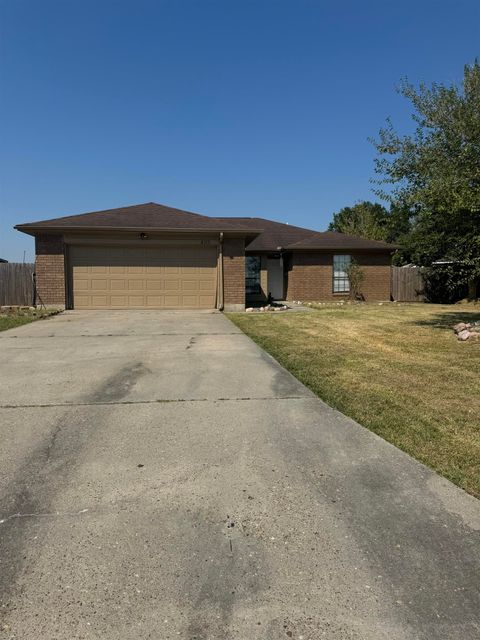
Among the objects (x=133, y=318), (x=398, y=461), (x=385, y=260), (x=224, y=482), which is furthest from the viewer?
(x=385, y=260)

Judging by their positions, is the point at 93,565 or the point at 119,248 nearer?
the point at 93,565

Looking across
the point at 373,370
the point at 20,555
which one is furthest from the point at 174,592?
the point at 373,370

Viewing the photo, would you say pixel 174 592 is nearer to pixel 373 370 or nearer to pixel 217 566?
pixel 217 566

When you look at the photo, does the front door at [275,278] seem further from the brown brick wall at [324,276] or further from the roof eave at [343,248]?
the roof eave at [343,248]

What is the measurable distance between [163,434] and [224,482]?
1.11 meters

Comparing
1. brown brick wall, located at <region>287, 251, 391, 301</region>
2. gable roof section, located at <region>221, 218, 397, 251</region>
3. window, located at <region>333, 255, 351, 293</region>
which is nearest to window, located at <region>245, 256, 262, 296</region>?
gable roof section, located at <region>221, 218, 397, 251</region>

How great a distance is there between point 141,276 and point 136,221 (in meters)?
2.07

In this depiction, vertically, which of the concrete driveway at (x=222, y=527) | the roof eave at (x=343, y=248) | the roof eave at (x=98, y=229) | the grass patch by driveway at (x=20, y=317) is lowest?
the concrete driveway at (x=222, y=527)

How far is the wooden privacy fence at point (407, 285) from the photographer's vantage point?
24.7 meters

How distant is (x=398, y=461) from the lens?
3.59 metres

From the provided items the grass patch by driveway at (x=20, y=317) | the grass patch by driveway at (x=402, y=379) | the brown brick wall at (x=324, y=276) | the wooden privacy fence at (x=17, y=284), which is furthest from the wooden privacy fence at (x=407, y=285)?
the wooden privacy fence at (x=17, y=284)

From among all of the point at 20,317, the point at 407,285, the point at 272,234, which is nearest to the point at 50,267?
the point at 20,317

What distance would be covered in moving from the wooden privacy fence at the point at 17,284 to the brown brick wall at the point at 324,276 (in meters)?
12.0

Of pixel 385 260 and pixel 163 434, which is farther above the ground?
pixel 385 260
